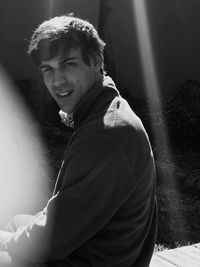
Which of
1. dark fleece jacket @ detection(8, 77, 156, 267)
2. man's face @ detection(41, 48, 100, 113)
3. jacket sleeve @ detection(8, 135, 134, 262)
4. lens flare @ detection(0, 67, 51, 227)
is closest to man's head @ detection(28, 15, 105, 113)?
man's face @ detection(41, 48, 100, 113)

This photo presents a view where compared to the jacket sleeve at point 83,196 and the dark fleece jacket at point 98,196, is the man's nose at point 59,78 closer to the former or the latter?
the dark fleece jacket at point 98,196

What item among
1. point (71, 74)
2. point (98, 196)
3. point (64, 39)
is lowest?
point (98, 196)

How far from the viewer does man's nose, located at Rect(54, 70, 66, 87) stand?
2076mm

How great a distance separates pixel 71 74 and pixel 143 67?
8.62 meters

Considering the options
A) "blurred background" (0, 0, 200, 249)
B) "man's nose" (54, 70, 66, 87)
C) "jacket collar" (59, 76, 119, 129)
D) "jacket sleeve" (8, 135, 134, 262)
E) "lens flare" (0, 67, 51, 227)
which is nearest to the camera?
"jacket sleeve" (8, 135, 134, 262)

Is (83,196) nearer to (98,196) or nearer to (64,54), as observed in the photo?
(98,196)

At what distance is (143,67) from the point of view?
10508mm

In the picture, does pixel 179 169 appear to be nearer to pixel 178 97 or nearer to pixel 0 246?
pixel 178 97

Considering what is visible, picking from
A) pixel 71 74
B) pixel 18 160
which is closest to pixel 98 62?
pixel 71 74

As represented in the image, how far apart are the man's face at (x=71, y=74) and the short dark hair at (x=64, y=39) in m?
0.03

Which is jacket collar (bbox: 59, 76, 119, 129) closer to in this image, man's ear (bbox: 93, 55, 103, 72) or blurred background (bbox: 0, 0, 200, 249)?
man's ear (bbox: 93, 55, 103, 72)

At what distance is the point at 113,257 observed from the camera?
192 centimetres

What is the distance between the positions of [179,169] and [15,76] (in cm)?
425

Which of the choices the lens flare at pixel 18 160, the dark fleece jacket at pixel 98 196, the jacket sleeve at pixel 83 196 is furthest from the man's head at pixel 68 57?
the lens flare at pixel 18 160
